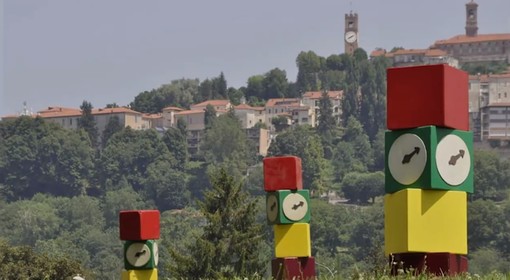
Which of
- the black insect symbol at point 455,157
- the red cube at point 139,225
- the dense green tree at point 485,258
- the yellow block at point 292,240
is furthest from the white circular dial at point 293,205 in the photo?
the dense green tree at point 485,258

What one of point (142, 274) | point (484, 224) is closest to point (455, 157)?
point (142, 274)

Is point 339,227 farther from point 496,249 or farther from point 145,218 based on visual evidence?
point 145,218

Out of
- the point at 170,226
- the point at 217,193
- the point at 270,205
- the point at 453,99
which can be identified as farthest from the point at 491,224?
the point at 453,99

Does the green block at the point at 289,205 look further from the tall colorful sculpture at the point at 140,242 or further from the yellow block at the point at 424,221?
the yellow block at the point at 424,221

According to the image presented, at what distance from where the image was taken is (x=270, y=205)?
24.6 metres

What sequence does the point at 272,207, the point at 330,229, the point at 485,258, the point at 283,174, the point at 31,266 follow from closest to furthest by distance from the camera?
the point at 272,207 → the point at 283,174 → the point at 31,266 → the point at 485,258 → the point at 330,229

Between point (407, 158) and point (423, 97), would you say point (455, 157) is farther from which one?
point (423, 97)

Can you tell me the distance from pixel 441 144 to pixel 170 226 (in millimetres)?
150227

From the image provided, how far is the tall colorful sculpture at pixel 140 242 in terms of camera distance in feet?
77.8

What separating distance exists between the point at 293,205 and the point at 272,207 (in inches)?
12.6

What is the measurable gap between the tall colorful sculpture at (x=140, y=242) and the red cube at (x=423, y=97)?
33.6ft

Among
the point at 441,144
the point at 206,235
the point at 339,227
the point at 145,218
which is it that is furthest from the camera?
the point at 339,227

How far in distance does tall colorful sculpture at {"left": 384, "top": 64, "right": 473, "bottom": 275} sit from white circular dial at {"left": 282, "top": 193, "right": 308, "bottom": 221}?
1067 cm

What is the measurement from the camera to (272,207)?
24.6 m
